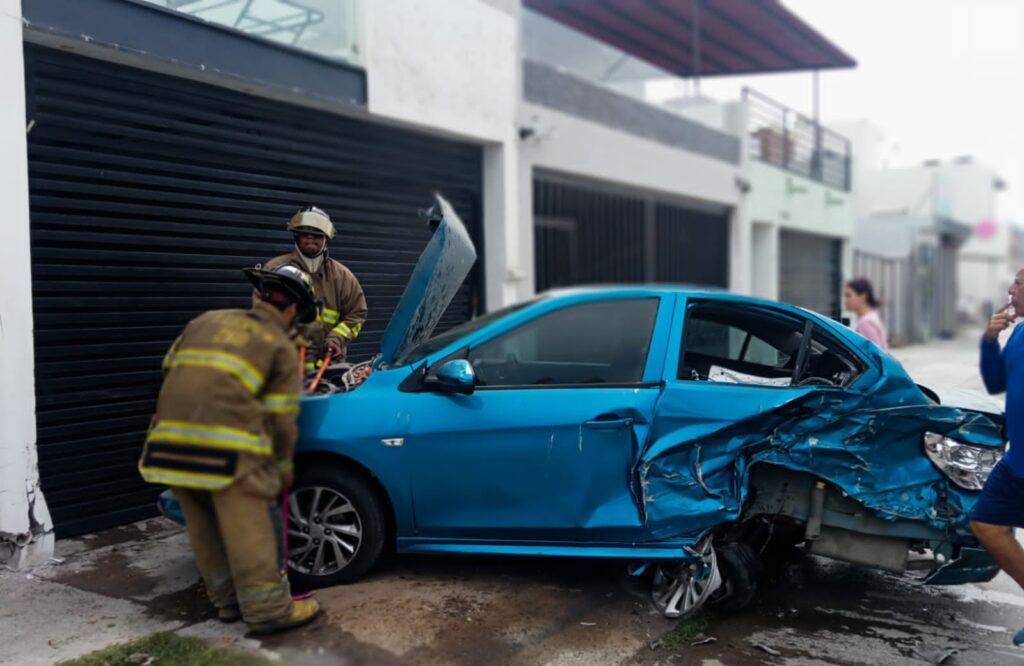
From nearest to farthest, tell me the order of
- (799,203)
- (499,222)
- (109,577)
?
(109,577) < (499,222) < (799,203)

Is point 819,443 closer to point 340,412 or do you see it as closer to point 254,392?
point 340,412

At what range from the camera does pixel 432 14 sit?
25.6 feet

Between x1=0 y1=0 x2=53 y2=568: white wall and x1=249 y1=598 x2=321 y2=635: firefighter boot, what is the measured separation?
1832 millimetres

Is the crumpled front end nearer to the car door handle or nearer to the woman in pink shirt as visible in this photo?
the car door handle

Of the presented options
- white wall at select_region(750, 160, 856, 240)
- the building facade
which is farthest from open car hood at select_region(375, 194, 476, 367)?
white wall at select_region(750, 160, 856, 240)

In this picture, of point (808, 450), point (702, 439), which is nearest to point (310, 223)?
point (702, 439)

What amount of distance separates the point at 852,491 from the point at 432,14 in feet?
19.3

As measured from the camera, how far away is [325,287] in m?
5.05

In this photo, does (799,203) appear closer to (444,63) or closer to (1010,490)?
(444,63)

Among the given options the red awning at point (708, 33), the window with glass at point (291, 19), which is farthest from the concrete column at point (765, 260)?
the window with glass at point (291, 19)

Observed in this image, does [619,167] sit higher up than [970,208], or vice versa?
[970,208]

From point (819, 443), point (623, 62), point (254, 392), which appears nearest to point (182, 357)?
point (254, 392)

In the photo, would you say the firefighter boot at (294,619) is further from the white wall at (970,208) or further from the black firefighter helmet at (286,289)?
the white wall at (970,208)

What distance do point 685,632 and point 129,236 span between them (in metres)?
4.09
